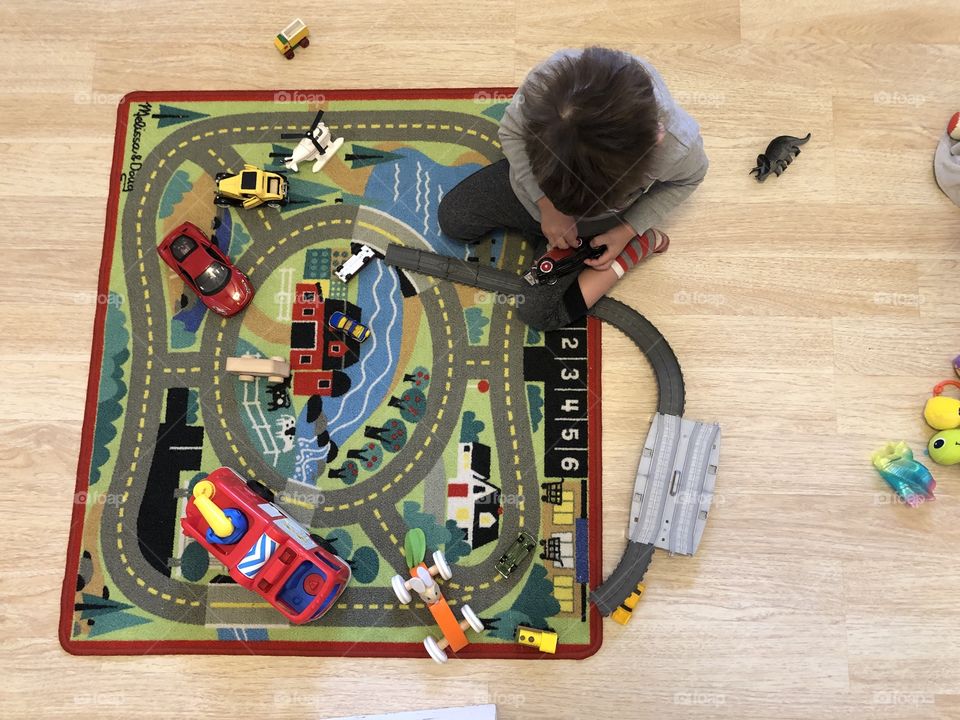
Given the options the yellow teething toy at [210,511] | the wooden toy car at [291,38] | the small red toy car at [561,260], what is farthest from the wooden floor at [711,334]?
the yellow teething toy at [210,511]

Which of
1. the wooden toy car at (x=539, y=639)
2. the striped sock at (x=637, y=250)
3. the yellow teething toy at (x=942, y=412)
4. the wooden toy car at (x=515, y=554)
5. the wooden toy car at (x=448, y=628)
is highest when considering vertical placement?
the striped sock at (x=637, y=250)

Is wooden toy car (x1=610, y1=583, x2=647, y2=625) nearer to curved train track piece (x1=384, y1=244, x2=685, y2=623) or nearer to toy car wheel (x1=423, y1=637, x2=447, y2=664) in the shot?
curved train track piece (x1=384, y1=244, x2=685, y2=623)

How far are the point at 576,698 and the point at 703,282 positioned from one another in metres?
0.73

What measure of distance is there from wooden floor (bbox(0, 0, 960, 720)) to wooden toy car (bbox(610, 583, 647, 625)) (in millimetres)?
27

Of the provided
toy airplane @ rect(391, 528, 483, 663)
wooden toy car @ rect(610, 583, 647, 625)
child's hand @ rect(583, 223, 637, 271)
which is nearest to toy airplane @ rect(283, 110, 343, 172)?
child's hand @ rect(583, 223, 637, 271)

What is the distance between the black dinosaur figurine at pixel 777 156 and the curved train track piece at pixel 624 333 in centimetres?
34

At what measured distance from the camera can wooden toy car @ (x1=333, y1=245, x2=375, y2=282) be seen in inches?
49.3

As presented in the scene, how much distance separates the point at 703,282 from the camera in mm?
1253

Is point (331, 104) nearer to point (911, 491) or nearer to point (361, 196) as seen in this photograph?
point (361, 196)

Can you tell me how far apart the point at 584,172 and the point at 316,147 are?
2.07 feet

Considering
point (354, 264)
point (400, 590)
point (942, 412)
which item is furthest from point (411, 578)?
point (942, 412)

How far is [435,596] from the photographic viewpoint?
3.75 ft

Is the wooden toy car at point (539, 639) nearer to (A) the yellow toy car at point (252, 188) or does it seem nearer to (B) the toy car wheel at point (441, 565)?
(B) the toy car wheel at point (441, 565)

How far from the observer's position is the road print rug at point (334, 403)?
3.90 ft
